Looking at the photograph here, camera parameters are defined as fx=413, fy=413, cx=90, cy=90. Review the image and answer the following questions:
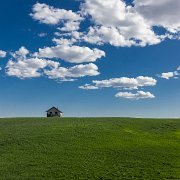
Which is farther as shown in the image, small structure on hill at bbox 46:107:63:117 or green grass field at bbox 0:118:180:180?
small structure on hill at bbox 46:107:63:117

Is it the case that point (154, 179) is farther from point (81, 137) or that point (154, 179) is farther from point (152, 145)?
point (81, 137)

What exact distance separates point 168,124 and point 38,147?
35.0 metres

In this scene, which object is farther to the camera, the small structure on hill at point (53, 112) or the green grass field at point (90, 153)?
the small structure on hill at point (53, 112)

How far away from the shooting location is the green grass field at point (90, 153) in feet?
125

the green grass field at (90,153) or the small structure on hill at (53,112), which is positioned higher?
the small structure on hill at (53,112)

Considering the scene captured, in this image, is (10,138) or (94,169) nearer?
(94,169)

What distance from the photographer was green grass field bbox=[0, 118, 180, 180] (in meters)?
38.0

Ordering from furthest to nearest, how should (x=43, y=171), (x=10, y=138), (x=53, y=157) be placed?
1. (x=10, y=138)
2. (x=53, y=157)
3. (x=43, y=171)

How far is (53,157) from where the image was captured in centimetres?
4547

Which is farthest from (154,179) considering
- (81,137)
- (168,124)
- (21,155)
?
(168,124)

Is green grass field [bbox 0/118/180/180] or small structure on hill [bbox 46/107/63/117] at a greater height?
small structure on hill [bbox 46/107/63/117]

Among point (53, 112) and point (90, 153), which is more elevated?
point (53, 112)

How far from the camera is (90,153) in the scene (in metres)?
47.6

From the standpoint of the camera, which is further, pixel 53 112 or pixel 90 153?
pixel 53 112
